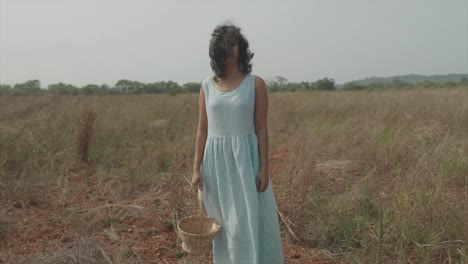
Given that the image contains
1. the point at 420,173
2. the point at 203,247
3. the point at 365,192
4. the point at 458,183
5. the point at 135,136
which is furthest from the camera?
the point at 135,136

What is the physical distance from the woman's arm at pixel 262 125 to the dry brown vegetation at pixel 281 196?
676 millimetres

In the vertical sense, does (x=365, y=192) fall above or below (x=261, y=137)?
below

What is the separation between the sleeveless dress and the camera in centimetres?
176

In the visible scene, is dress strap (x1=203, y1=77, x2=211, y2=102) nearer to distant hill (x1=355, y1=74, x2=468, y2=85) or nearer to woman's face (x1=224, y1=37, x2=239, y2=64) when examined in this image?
woman's face (x1=224, y1=37, x2=239, y2=64)

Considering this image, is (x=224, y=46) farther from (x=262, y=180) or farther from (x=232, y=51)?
(x=262, y=180)

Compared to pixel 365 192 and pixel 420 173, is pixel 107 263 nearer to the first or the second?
pixel 365 192

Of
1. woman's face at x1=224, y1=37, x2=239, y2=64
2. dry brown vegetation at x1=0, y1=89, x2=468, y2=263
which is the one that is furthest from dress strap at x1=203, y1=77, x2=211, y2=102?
dry brown vegetation at x1=0, y1=89, x2=468, y2=263

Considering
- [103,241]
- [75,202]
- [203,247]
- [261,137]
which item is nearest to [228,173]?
[261,137]

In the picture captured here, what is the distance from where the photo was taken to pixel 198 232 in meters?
1.96

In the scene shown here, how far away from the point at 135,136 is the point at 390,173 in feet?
13.9

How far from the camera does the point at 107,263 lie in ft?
6.96

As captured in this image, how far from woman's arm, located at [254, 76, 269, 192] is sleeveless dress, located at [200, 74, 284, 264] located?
0.07 ft

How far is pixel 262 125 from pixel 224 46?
424 millimetres

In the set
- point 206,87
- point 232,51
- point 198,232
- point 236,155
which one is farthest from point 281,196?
point 232,51
